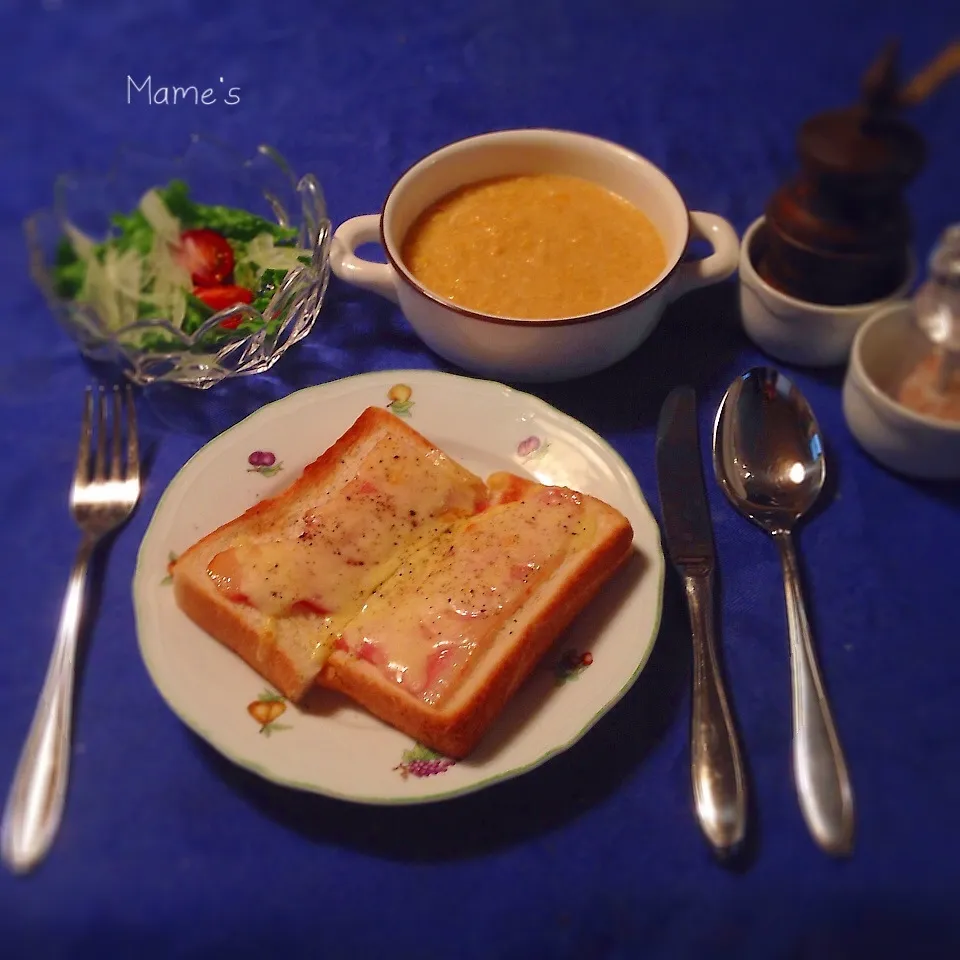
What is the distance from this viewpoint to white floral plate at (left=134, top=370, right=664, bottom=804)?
1086 millimetres

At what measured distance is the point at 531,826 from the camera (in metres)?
1.13

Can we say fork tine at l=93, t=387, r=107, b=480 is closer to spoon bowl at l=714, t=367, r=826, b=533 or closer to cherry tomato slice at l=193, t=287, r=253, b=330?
cherry tomato slice at l=193, t=287, r=253, b=330

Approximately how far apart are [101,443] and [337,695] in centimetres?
67

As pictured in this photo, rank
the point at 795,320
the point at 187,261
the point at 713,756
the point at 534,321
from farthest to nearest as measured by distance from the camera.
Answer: the point at 187,261
the point at 795,320
the point at 534,321
the point at 713,756

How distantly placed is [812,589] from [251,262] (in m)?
1.21

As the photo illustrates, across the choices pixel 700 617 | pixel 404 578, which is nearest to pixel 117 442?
pixel 404 578

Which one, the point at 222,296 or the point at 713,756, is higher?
the point at 222,296

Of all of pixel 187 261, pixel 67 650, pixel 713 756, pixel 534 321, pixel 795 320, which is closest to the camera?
pixel 713 756

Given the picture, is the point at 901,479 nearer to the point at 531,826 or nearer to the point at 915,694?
the point at 915,694

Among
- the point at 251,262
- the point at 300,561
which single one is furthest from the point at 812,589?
the point at 251,262

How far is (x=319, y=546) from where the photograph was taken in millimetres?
1250

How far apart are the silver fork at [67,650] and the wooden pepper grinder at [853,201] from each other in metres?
1.20

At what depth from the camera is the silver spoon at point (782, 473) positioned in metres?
1.19

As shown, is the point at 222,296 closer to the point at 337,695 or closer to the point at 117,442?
the point at 117,442
